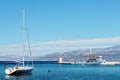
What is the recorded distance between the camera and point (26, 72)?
396 feet

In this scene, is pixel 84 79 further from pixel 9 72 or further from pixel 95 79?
pixel 9 72

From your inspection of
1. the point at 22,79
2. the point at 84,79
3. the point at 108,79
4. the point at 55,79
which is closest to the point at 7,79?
the point at 22,79

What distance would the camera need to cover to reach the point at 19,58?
130 m

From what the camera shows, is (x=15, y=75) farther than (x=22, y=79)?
Yes

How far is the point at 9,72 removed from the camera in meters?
120

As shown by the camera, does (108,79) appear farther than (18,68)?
No

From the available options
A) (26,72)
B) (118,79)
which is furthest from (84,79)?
(26,72)

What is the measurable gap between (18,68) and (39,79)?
19218 mm

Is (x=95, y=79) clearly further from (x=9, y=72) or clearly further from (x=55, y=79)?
(x=9, y=72)

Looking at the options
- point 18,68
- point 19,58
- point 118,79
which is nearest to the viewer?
point 118,79

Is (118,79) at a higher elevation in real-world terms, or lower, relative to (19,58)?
lower

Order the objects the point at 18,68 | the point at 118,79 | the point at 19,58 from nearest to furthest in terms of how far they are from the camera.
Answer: the point at 118,79, the point at 18,68, the point at 19,58

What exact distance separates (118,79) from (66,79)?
43.3 ft

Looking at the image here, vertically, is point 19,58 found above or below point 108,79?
above
